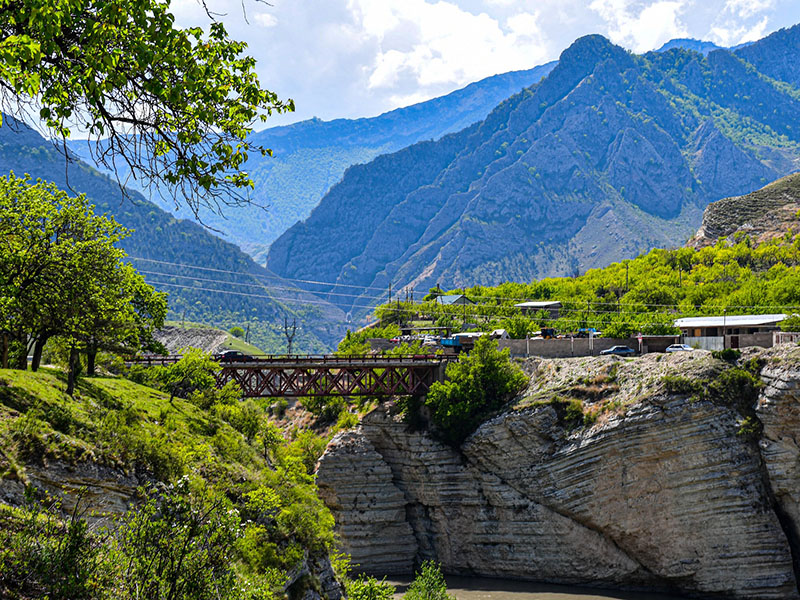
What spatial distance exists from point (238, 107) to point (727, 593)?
5563 cm

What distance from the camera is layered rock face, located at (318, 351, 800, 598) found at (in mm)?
51844

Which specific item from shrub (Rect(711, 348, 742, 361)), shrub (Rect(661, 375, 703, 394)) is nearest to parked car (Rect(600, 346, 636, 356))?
shrub (Rect(711, 348, 742, 361))

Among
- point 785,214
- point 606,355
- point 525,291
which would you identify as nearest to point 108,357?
point 606,355

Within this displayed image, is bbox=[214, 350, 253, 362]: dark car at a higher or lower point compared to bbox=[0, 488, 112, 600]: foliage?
higher

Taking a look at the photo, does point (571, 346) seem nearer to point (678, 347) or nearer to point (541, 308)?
point (678, 347)

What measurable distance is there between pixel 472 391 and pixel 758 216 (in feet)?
464

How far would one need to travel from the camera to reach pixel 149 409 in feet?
96.5

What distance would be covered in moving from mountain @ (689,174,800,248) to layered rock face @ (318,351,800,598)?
12475 centimetres

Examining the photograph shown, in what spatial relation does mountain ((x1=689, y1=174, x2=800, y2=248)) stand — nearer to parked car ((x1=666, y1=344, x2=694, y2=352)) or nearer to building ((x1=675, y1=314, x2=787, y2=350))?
building ((x1=675, y1=314, x2=787, y2=350))

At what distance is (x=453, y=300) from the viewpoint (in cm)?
14550

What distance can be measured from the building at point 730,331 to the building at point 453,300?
6250cm

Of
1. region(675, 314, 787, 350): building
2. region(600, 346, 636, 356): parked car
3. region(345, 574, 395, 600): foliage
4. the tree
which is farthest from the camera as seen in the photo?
region(600, 346, 636, 356): parked car

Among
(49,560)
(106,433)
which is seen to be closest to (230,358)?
(106,433)

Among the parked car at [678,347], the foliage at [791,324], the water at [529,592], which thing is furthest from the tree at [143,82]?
the foliage at [791,324]
